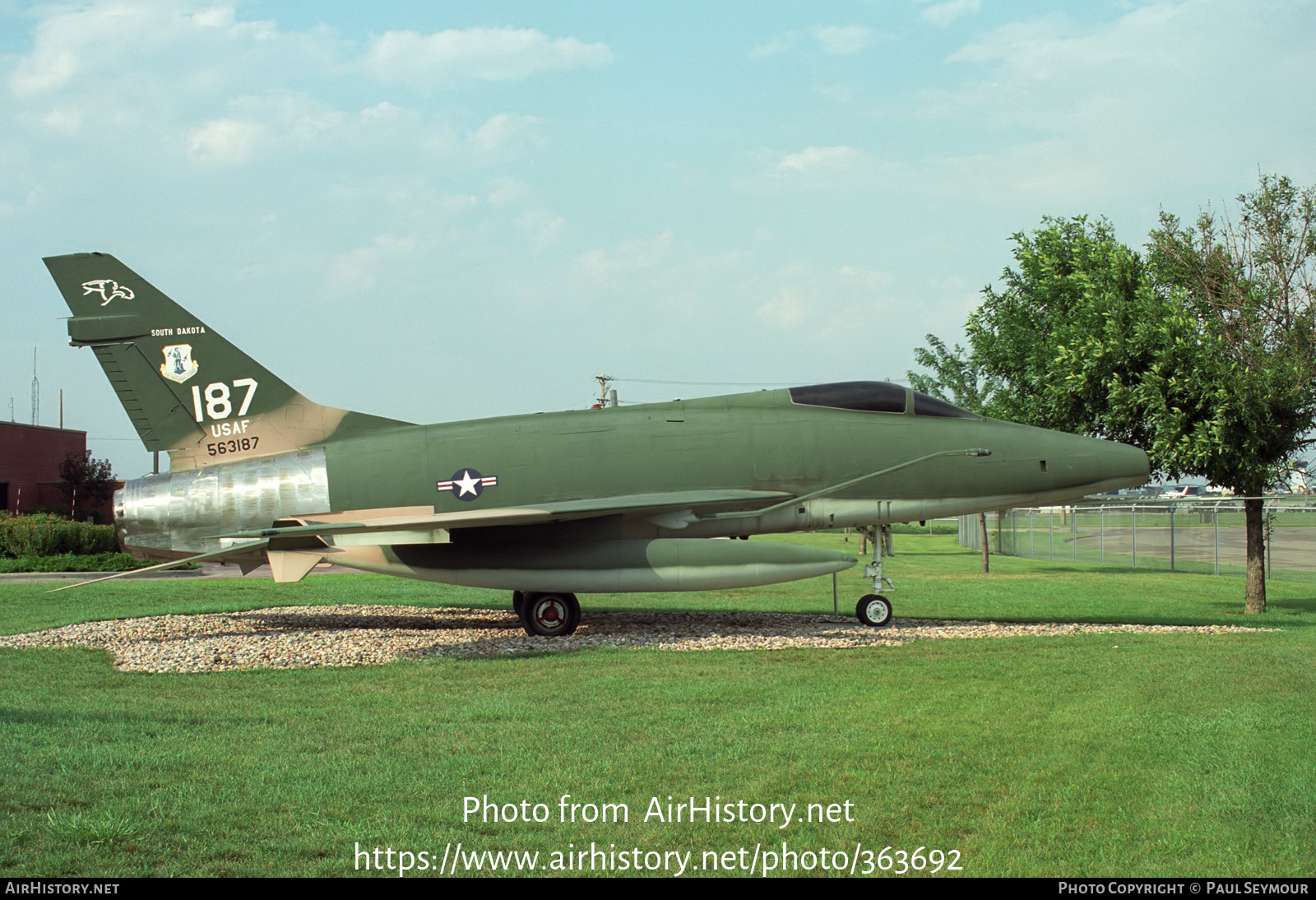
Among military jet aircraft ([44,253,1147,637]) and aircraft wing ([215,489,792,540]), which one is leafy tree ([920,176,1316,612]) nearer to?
military jet aircraft ([44,253,1147,637])

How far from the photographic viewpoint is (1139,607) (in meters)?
18.0

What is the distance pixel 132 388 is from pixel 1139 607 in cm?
1678

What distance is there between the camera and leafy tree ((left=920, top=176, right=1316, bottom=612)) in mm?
15516

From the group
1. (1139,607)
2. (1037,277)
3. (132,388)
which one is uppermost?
(1037,277)

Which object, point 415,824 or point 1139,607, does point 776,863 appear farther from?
point 1139,607

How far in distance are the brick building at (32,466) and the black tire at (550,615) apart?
136 feet

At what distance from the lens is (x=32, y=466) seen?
4912 centimetres

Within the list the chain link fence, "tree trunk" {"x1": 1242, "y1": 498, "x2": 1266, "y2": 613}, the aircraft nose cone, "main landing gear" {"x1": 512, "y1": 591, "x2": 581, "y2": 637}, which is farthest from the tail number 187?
the chain link fence

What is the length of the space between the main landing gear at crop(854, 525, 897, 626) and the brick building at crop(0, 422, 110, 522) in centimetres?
4409

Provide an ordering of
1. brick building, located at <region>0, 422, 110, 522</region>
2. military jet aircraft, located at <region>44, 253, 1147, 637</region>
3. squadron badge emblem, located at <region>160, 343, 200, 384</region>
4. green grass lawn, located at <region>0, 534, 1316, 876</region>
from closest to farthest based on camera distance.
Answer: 1. green grass lawn, located at <region>0, 534, 1316, 876</region>
2. military jet aircraft, located at <region>44, 253, 1147, 637</region>
3. squadron badge emblem, located at <region>160, 343, 200, 384</region>
4. brick building, located at <region>0, 422, 110, 522</region>

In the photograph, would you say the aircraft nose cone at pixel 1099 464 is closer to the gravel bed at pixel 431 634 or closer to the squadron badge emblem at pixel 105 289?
the gravel bed at pixel 431 634

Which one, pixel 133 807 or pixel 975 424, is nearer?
pixel 133 807

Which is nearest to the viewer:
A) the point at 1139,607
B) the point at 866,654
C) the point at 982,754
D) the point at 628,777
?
the point at 628,777
